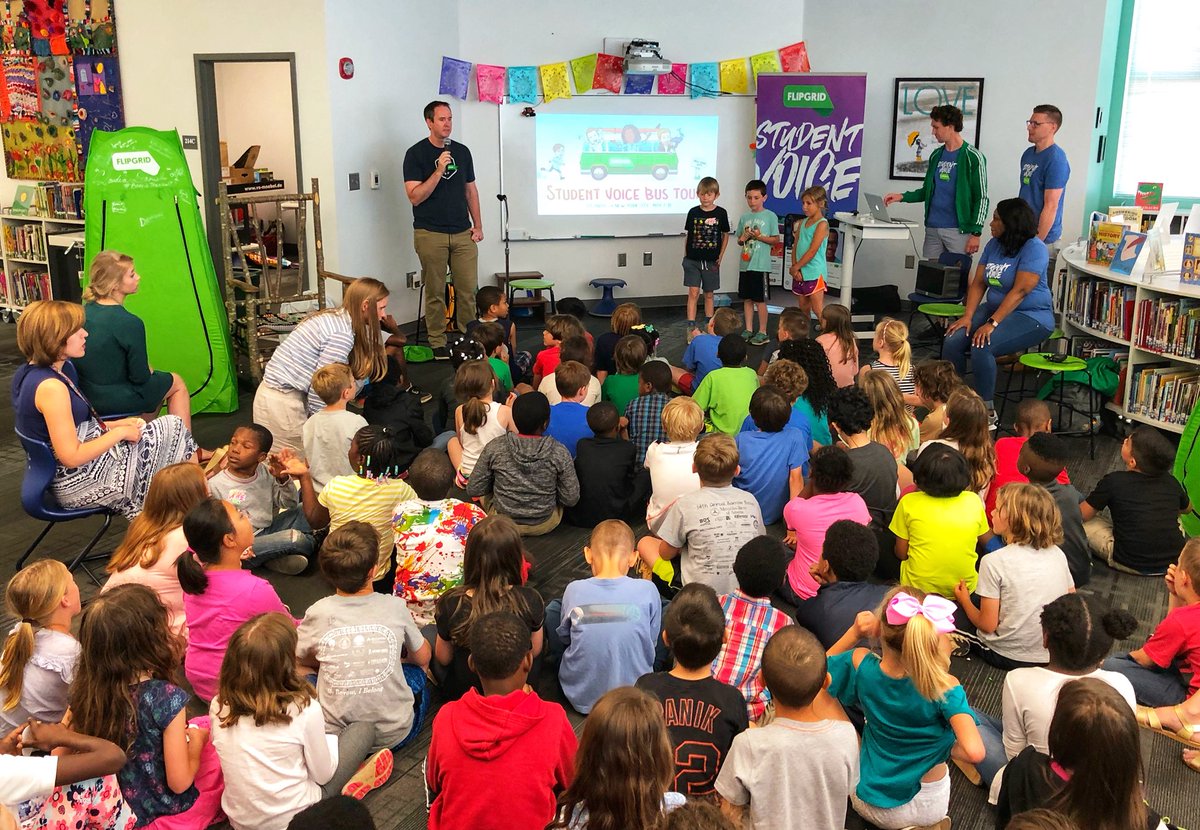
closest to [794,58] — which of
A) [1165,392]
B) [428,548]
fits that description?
[1165,392]

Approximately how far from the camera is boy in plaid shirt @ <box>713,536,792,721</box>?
10.1 ft

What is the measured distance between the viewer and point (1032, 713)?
2732 mm

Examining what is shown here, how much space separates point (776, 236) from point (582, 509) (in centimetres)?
426

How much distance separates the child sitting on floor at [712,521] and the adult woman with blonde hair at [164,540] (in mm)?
1655

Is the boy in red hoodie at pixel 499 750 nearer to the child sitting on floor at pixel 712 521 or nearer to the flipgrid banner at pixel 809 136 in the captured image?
the child sitting on floor at pixel 712 521

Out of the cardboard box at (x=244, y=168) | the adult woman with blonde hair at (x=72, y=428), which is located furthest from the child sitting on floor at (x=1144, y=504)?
the cardboard box at (x=244, y=168)

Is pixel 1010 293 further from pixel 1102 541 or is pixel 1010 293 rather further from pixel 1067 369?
pixel 1102 541

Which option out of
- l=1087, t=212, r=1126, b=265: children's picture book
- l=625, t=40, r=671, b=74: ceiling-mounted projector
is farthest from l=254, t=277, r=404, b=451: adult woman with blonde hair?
l=625, t=40, r=671, b=74: ceiling-mounted projector

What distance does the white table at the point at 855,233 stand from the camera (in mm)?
8398

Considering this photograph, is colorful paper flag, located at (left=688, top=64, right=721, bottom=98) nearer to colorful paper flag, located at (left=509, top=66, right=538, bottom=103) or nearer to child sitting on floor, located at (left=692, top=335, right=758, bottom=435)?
colorful paper flag, located at (left=509, top=66, right=538, bottom=103)

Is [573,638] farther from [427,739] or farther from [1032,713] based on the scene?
[1032,713]

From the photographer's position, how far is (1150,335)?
6.02m

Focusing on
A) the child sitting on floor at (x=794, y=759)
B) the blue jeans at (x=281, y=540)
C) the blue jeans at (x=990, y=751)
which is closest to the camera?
the child sitting on floor at (x=794, y=759)

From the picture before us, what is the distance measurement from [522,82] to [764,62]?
224 centimetres
